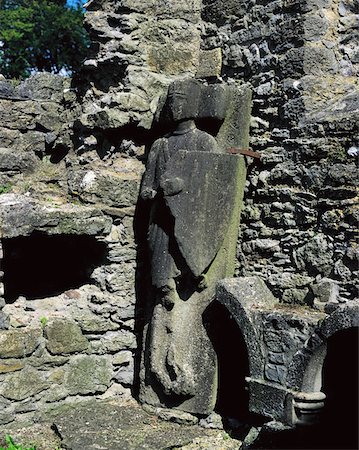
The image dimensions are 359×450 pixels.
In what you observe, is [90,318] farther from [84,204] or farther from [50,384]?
[84,204]

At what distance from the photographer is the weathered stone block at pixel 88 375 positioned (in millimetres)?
5656

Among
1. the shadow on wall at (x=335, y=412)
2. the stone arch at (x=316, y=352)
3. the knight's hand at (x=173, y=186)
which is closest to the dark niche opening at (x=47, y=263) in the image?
the knight's hand at (x=173, y=186)

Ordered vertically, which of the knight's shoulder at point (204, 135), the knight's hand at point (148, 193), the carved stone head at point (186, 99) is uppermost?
the carved stone head at point (186, 99)

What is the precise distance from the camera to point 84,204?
5.72 metres

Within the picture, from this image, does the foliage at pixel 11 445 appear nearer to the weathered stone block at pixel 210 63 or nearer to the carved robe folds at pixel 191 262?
the carved robe folds at pixel 191 262

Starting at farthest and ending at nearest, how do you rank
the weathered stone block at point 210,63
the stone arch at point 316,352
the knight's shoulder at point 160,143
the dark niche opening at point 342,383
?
the weathered stone block at point 210,63, the knight's shoulder at point 160,143, the dark niche opening at point 342,383, the stone arch at point 316,352

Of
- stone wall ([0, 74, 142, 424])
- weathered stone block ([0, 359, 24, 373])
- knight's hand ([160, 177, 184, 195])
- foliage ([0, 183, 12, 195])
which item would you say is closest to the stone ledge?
stone wall ([0, 74, 142, 424])

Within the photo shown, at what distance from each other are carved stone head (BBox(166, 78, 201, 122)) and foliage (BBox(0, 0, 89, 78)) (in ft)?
40.6

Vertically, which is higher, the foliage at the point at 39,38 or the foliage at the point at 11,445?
the foliage at the point at 39,38

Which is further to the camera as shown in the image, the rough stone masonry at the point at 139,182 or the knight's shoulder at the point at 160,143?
the knight's shoulder at the point at 160,143

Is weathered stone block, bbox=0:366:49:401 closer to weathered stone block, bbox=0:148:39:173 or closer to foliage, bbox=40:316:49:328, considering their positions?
foliage, bbox=40:316:49:328

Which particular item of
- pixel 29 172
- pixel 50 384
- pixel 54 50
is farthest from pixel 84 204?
pixel 54 50

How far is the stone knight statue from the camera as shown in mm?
5289

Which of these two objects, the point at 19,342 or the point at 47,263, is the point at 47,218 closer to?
the point at 19,342
